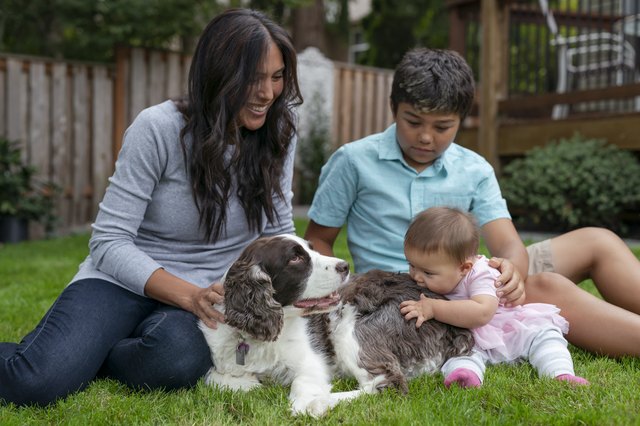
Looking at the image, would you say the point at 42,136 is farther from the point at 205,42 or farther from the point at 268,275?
the point at 268,275

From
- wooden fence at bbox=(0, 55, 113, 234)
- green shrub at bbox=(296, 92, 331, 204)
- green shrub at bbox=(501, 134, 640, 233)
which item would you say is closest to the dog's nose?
green shrub at bbox=(501, 134, 640, 233)

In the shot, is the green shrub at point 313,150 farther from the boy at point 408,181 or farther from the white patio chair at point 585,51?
the boy at point 408,181

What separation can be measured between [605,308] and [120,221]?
2.33m

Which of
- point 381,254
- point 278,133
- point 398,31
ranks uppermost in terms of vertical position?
point 398,31

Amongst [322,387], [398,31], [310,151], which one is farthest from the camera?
[398,31]

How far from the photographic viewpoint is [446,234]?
3211 mm

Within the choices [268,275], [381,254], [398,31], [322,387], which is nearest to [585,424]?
[322,387]

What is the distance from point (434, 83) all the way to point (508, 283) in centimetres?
107

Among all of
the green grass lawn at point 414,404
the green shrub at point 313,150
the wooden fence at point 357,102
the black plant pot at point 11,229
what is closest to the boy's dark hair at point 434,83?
the green grass lawn at point 414,404

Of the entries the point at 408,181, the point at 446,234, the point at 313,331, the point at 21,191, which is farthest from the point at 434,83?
the point at 21,191

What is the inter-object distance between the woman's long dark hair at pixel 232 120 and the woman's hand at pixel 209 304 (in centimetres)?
49

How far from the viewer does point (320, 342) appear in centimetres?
324

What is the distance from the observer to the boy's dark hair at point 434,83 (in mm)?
3619

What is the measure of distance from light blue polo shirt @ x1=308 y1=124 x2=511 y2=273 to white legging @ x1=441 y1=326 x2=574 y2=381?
797mm
